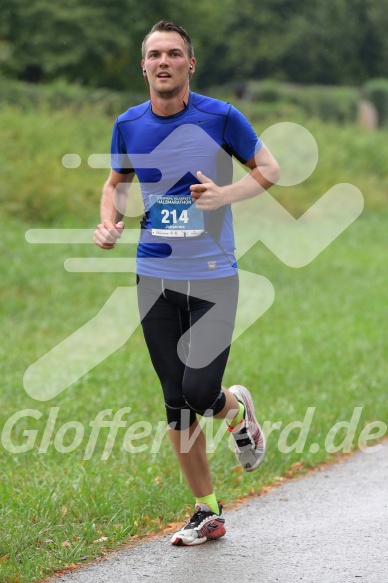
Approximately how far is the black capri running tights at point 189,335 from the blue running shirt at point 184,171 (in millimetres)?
75

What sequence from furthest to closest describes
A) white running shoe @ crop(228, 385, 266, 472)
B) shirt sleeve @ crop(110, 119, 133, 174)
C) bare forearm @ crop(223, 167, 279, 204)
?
1. white running shoe @ crop(228, 385, 266, 472)
2. shirt sleeve @ crop(110, 119, 133, 174)
3. bare forearm @ crop(223, 167, 279, 204)

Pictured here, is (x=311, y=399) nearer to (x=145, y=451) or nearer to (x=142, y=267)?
(x=145, y=451)

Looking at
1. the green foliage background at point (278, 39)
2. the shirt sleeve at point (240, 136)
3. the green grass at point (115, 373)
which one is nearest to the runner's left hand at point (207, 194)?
the shirt sleeve at point (240, 136)

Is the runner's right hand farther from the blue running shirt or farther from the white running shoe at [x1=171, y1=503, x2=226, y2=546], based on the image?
the white running shoe at [x1=171, y1=503, x2=226, y2=546]

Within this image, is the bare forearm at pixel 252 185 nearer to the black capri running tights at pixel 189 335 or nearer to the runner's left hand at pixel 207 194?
the runner's left hand at pixel 207 194

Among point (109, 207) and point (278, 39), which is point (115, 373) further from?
point (278, 39)

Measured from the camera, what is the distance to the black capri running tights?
5.12 meters

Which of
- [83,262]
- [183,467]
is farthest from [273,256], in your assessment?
[183,467]

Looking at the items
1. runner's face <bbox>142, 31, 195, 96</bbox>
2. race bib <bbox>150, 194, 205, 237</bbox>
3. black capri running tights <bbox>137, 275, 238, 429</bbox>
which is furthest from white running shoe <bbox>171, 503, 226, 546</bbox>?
runner's face <bbox>142, 31, 195, 96</bbox>

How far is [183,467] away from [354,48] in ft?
220

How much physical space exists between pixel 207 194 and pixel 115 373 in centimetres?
559

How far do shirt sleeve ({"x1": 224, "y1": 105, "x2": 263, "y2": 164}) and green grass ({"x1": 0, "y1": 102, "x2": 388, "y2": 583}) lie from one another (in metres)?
1.99

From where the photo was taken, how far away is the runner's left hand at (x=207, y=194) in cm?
487

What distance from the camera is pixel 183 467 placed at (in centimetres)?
538
